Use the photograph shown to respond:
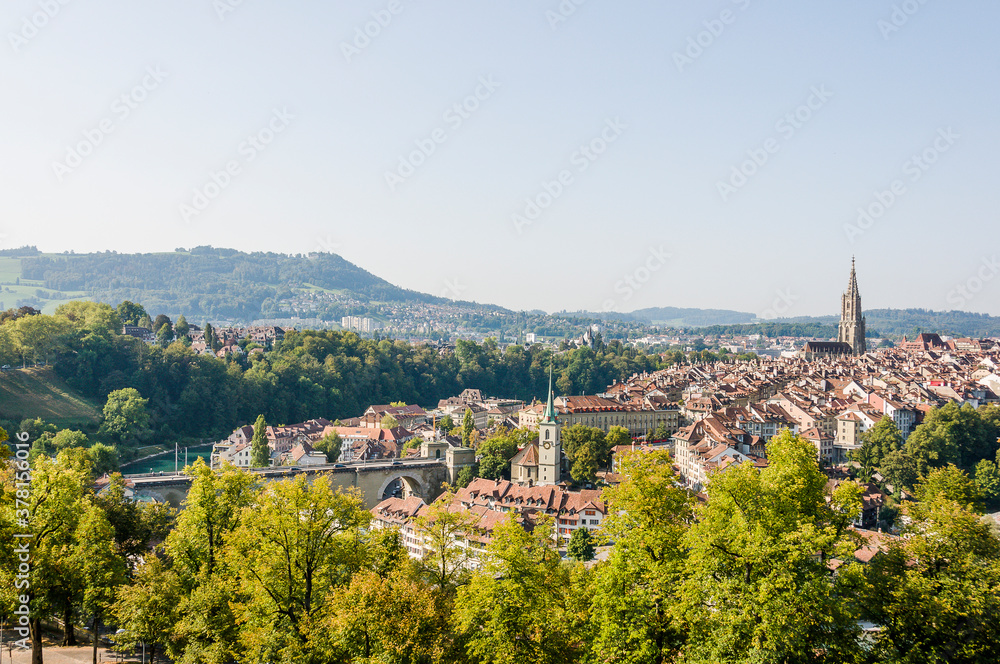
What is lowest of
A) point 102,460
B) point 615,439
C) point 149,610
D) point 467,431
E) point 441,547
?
point 102,460

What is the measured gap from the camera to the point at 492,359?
107500 millimetres

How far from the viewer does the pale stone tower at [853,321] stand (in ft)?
362

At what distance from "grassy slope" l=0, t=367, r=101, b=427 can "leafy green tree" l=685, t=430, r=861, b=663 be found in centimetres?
5440

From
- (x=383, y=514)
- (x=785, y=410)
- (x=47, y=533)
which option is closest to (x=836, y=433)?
(x=785, y=410)

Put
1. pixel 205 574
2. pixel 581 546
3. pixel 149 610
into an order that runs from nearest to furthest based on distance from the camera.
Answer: pixel 149 610 < pixel 205 574 < pixel 581 546

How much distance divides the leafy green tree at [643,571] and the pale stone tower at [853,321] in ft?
341

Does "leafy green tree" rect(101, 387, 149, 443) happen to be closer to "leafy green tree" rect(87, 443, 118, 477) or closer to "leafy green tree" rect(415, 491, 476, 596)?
"leafy green tree" rect(87, 443, 118, 477)

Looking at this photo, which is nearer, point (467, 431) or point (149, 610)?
point (149, 610)

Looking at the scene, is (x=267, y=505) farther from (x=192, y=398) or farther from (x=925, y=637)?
(x=192, y=398)

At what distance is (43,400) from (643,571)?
57132 millimetres

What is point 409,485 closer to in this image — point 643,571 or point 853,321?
point 643,571

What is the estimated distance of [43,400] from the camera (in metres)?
59.4

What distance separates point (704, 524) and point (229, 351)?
78162 mm

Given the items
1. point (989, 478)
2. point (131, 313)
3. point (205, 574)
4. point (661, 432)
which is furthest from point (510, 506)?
point (131, 313)
